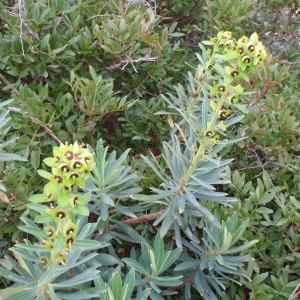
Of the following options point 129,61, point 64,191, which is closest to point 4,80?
point 129,61

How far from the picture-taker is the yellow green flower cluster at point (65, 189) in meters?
1.52

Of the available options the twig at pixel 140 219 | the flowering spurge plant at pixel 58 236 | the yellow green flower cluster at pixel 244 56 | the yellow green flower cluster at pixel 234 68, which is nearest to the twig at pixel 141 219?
the twig at pixel 140 219

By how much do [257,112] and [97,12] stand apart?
1.38m

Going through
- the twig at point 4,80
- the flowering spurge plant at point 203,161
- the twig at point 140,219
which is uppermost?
the flowering spurge plant at point 203,161

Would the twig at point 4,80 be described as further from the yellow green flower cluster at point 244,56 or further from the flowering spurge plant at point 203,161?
the yellow green flower cluster at point 244,56

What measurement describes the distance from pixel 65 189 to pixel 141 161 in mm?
1188

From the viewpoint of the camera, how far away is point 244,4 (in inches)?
141

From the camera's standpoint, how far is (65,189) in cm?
161

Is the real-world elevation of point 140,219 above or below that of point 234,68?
below

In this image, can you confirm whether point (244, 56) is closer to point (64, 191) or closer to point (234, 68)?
point (234, 68)

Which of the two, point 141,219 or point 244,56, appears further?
point 141,219

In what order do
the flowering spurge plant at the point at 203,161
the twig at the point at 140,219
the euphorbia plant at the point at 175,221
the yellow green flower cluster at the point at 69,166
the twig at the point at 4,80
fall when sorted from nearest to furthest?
the yellow green flower cluster at the point at 69,166, the euphorbia plant at the point at 175,221, the flowering spurge plant at the point at 203,161, the twig at the point at 140,219, the twig at the point at 4,80

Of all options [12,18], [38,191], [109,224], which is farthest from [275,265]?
[12,18]

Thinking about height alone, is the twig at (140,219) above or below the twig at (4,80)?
below
